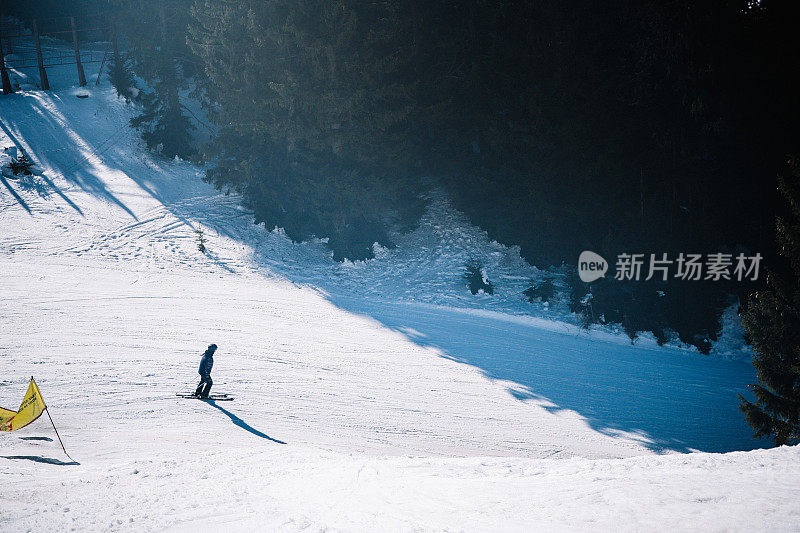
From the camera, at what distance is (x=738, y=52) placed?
17.4 m

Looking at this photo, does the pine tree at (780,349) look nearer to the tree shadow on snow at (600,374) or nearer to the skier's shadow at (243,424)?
the tree shadow on snow at (600,374)

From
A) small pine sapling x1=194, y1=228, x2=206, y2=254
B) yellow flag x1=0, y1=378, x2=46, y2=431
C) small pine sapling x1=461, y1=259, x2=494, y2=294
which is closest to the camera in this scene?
yellow flag x1=0, y1=378, x2=46, y2=431

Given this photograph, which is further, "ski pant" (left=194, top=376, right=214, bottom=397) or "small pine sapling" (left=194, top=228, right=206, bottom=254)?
"small pine sapling" (left=194, top=228, right=206, bottom=254)

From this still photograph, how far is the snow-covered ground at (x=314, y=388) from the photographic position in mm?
5926

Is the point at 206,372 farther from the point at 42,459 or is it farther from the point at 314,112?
the point at 314,112

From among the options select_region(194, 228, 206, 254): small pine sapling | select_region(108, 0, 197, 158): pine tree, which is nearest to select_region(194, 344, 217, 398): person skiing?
select_region(194, 228, 206, 254): small pine sapling

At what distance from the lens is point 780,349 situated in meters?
12.2

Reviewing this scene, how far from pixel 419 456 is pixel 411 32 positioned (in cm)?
1923

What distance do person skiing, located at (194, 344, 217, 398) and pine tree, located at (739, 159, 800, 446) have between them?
40.6ft

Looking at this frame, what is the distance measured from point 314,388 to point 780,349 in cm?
1129

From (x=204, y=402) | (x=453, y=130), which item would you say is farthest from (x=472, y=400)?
(x=453, y=130)

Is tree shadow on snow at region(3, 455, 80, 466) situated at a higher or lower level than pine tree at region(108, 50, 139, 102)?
lower

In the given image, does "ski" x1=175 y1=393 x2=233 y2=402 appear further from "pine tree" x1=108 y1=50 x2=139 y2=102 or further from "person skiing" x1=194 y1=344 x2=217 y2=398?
"pine tree" x1=108 y1=50 x2=139 y2=102

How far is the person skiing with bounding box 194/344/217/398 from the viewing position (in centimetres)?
1108
